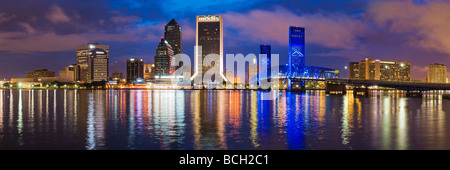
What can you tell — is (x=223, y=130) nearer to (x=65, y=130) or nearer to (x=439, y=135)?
(x=65, y=130)

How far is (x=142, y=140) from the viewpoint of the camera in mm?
22453

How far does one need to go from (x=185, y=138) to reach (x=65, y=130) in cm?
1035

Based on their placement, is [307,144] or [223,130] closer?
[307,144]
